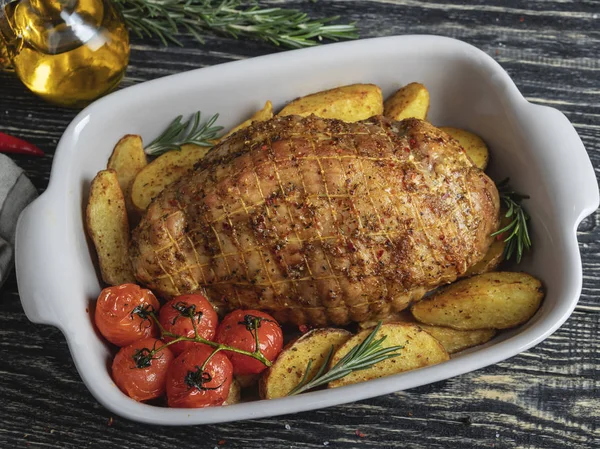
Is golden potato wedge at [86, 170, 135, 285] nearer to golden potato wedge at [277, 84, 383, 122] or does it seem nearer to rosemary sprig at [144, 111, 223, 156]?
rosemary sprig at [144, 111, 223, 156]

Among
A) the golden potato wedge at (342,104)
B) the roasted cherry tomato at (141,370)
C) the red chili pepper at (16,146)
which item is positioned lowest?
the roasted cherry tomato at (141,370)

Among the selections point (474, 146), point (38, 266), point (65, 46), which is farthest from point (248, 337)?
point (65, 46)

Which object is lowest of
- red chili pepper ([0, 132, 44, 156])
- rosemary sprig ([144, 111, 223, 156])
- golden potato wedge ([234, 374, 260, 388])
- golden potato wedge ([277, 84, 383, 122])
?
golden potato wedge ([234, 374, 260, 388])

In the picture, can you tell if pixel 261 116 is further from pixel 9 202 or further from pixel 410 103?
pixel 9 202

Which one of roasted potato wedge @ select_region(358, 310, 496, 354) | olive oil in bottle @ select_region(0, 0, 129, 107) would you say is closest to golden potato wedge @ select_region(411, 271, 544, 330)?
roasted potato wedge @ select_region(358, 310, 496, 354)

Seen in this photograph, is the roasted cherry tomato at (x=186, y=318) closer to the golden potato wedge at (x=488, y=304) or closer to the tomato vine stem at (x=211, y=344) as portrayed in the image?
the tomato vine stem at (x=211, y=344)

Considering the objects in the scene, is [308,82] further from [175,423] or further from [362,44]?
[175,423]

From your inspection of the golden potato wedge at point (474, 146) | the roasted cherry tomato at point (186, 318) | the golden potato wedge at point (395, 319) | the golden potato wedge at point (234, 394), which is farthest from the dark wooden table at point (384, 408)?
the golden potato wedge at point (474, 146)
